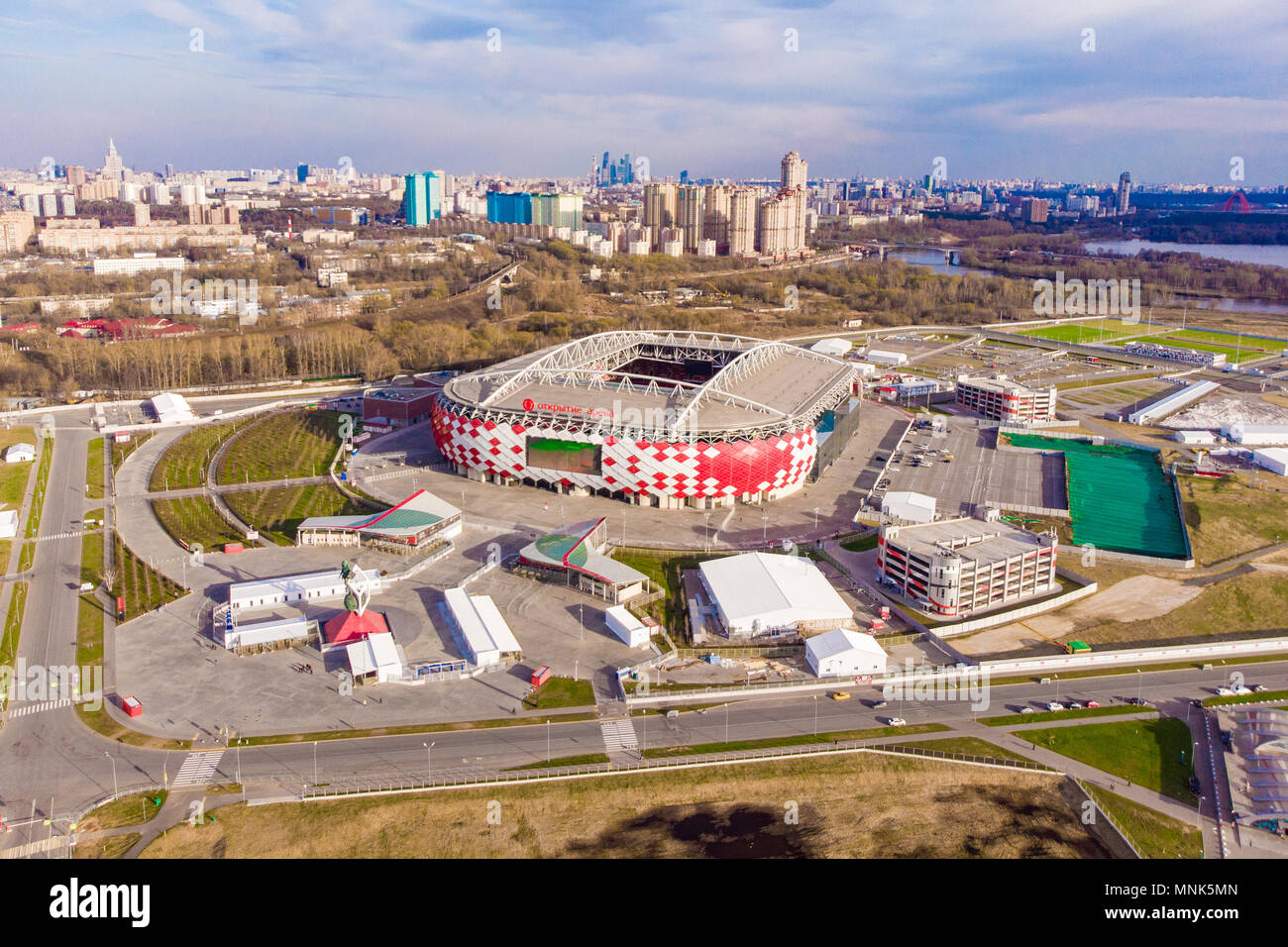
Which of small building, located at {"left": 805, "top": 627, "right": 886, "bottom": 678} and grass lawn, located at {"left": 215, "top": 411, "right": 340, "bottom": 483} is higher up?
grass lawn, located at {"left": 215, "top": 411, "right": 340, "bottom": 483}

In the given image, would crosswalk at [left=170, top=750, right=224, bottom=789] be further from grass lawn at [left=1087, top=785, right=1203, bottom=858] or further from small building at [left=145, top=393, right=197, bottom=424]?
small building at [left=145, top=393, right=197, bottom=424]

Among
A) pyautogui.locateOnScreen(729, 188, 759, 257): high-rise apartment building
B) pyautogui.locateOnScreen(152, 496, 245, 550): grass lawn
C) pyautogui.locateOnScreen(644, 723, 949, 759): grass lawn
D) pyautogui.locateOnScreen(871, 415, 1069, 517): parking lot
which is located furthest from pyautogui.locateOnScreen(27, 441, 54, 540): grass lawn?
pyautogui.locateOnScreen(729, 188, 759, 257): high-rise apartment building

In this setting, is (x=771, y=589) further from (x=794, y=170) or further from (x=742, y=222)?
(x=794, y=170)

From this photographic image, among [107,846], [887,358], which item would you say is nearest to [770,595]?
[107,846]

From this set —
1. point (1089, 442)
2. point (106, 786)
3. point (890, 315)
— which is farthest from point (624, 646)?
point (890, 315)

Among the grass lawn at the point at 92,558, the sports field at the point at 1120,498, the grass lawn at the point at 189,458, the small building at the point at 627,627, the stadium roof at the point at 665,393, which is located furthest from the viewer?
the grass lawn at the point at 189,458

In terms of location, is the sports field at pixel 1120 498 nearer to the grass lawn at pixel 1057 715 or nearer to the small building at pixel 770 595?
the grass lawn at pixel 1057 715

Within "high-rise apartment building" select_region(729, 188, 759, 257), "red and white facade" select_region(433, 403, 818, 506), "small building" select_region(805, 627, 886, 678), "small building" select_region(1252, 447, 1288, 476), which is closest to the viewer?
"small building" select_region(805, 627, 886, 678)

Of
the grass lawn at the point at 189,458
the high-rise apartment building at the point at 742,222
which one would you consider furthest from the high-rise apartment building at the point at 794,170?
the grass lawn at the point at 189,458
